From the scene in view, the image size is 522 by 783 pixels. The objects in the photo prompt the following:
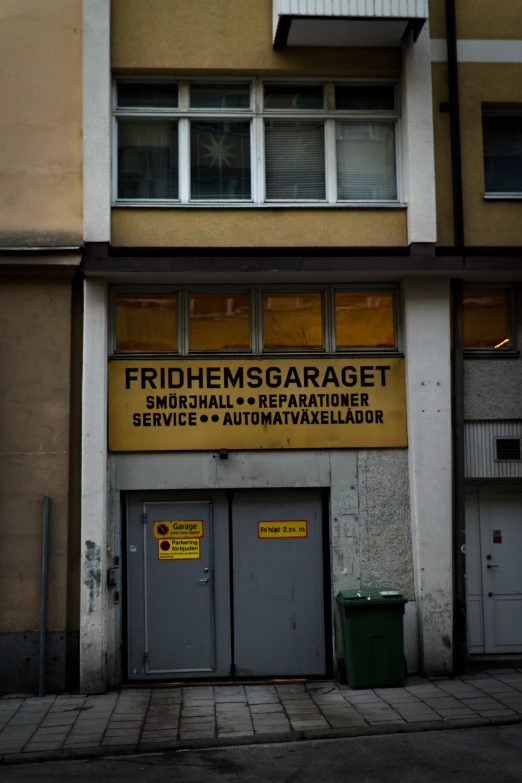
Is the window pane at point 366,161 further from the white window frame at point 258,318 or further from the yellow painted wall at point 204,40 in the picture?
the white window frame at point 258,318

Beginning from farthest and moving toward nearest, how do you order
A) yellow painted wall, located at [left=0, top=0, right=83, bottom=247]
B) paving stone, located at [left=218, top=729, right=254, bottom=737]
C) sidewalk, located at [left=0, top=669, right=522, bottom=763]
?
1. yellow painted wall, located at [left=0, top=0, right=83, bottom=247]
2. paving stone, located at [left=218, top=729, right=254, bottom=737]
3. sidewalk, located at [left=0, top=669, right=522, bottom=763]

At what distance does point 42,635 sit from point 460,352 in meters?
6.37

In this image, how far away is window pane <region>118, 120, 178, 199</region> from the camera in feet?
36.9

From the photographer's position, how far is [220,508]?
36.0ft

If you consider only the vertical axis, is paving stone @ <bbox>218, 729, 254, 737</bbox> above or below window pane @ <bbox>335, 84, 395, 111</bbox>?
below

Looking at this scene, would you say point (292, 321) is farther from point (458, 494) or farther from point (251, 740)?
point (251, 740)

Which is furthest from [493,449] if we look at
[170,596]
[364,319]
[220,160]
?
[220,160]

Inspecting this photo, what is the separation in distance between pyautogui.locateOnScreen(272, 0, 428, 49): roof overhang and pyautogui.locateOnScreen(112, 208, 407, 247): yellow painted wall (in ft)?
7.35

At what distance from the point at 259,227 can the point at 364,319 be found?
185 centimetres

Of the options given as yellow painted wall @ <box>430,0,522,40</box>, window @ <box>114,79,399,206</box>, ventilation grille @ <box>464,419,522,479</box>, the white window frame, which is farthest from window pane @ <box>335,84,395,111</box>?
ventilation grille @ <box>464,419,522,479</box>

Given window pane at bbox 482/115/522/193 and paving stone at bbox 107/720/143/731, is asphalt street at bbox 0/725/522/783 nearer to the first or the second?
paving stone at bbox 107/720/143/731

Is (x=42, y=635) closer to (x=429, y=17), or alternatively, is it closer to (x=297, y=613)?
(x=297, y=613)

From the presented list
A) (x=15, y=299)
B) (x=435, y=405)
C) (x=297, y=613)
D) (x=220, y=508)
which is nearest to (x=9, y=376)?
(x=15, y=299)

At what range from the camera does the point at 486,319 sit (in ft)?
37.8
